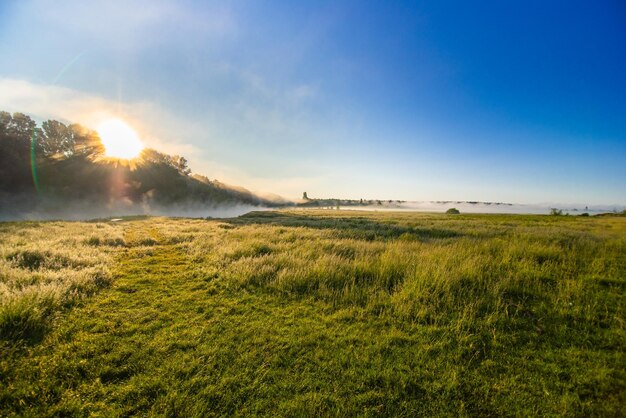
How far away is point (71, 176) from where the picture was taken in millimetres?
102500

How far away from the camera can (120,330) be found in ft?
18.8

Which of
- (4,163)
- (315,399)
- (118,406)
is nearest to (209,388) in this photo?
(118,406)

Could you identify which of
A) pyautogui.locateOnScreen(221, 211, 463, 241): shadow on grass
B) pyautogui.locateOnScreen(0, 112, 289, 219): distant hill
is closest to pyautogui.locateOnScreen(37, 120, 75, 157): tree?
pyautogui.locateOnScreen(0, 112, 289, 219): distant hill

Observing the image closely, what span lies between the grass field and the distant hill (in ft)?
405

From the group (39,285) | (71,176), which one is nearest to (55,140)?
(71,176)

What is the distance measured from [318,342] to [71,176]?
144 metres

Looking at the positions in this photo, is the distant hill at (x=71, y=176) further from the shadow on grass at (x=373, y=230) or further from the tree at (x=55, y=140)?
the shadow on grass at (x=373, y=230)

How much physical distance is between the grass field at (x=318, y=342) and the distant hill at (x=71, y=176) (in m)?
123

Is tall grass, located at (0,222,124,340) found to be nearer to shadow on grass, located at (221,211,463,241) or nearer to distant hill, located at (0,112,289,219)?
shadow on grass, located at (221,211,463,241)

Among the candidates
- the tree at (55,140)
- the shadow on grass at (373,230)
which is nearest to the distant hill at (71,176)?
the tree at (55,140)

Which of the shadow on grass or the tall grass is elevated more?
the shadow on grass

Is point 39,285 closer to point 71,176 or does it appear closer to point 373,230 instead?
point 373,230

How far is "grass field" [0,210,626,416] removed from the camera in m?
3.81

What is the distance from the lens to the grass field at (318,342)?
12.5 feet
